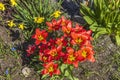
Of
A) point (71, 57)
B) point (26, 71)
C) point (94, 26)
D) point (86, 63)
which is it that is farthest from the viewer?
point (94, 26)

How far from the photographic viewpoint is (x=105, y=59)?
4727mm

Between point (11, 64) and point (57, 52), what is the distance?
110 centimetres

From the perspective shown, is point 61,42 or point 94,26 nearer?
point 61,42

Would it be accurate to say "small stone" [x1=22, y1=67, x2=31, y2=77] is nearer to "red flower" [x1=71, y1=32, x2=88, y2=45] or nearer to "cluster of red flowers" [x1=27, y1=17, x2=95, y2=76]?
"cluster of red flowers" [x1=27, y1=17, x2=95, y2=76]

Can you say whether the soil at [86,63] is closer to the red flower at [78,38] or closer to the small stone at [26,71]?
the small stone at [26,71]

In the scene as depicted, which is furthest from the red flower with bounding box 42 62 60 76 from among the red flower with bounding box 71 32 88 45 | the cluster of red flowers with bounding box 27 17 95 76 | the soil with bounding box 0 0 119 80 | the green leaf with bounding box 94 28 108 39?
the green leaf with bounding box 94 28 108 39

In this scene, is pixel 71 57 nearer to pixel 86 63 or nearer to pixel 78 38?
pixel 78 38

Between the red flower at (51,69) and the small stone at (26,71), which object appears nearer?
the red flower at (51,69)

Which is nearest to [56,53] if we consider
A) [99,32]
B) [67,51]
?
[67,51]

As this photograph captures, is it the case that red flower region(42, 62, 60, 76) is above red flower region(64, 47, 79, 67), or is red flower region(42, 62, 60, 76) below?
below

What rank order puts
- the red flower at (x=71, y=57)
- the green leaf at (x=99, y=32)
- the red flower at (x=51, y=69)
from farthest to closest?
the green leaf at (x=99, y=32) < the red flower at (x=51, y=69) < the red flower at (x=71, y=57)

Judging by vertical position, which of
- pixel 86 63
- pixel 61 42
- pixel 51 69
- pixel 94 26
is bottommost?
pixel 86 63

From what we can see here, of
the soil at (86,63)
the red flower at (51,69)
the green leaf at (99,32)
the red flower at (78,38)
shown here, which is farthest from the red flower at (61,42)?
the green leaf at (99,32)

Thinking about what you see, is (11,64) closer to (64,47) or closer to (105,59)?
(64,47)
